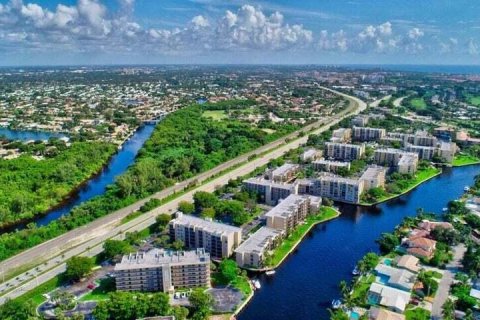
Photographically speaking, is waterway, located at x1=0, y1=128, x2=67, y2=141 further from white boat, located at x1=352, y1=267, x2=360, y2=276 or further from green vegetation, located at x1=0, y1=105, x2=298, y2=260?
white boat, located at x1=352, y1=267, x2=360, y2=276

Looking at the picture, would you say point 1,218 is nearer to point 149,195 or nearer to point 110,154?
point 149,195

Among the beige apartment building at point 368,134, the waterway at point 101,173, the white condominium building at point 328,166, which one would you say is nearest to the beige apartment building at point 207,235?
the waterway at point 101,173

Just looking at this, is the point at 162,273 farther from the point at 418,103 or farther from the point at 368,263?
the point at 418,103

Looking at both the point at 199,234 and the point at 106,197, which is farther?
the point at 106,197

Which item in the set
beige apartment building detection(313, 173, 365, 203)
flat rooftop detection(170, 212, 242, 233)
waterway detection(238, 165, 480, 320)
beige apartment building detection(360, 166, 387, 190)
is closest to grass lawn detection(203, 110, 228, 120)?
beige apartment building detection(360, 166, 387, 190)

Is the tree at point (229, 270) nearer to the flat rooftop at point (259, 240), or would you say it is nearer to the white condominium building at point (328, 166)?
the flat rooftop at point (259, 240)

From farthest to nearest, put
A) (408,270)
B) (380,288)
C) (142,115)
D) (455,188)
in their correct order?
(142,115)
(455,188)
(408,270)
(380,288)

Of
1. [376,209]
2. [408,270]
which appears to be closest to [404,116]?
[376,209]
